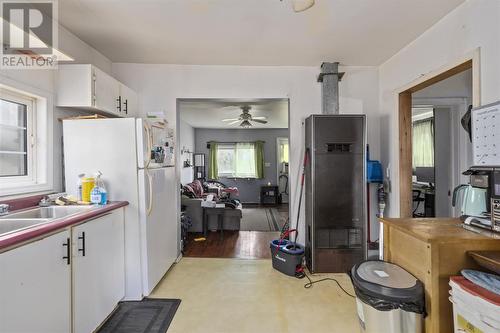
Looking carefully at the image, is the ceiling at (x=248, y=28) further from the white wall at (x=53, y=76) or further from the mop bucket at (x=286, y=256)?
the mop bucket at (x=286, y=256)

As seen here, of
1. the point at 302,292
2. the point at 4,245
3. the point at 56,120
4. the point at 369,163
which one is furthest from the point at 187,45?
the point at 302,292

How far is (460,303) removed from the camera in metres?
1.09

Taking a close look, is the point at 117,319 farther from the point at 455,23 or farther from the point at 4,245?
the point at 455,23

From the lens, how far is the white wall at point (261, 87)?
10.7ft

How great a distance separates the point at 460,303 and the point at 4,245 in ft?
6.65

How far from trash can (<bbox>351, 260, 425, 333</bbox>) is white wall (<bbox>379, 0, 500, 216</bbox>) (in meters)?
1.46

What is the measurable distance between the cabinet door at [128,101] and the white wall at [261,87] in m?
0.16

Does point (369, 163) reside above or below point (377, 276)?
above

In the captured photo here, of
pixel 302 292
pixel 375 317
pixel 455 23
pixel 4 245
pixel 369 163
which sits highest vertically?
pixel 455 23

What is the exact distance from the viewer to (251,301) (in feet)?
7.63

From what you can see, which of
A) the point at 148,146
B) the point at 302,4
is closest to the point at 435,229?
the point at 302,4

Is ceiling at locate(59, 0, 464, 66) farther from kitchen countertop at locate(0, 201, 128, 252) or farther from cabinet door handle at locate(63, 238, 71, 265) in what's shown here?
cabinet door handle at locate(63, 238, 71, 265)

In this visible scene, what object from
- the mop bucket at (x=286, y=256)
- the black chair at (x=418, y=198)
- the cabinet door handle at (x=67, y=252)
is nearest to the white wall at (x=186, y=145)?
the mop bucket at (x=286, y=256)

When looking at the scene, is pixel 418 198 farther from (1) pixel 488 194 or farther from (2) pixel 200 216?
(2) pixel 200 216
